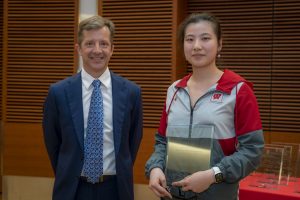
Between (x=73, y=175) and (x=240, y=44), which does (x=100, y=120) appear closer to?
(x=73, y=175)

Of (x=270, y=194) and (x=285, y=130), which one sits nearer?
(x=270, y=194)

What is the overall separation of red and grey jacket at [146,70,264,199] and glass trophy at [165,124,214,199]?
1.6 inches

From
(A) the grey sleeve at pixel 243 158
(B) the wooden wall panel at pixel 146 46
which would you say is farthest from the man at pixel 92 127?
(B) the wooden wall panel at pixel 146 46

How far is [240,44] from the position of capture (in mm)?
4734

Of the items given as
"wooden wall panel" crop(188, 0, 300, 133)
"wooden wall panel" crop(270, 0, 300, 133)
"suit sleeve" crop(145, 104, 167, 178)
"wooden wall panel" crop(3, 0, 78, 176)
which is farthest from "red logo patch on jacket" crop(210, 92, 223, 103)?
"wooden wall panel" crop(3, 0, 78, 176)

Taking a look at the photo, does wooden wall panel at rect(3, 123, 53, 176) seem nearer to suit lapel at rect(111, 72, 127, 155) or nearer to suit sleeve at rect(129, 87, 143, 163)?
suit sleeve at rect(129, 87, 143, 163)

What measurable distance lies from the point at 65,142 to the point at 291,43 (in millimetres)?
3179

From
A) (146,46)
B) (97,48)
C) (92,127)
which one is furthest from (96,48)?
(146,46)

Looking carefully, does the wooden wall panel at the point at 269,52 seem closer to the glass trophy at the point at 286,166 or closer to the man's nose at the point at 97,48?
the glass trophy at the point at 286,166

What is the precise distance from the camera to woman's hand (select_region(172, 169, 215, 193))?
158 cm

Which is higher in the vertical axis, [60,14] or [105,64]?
[60,14]

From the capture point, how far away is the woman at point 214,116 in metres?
1.59

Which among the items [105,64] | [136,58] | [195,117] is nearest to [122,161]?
[105,64]

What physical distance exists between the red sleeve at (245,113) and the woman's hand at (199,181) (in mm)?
217
